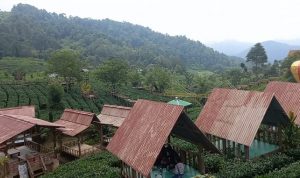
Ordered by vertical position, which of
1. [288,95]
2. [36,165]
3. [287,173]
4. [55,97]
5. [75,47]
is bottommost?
[36,165]

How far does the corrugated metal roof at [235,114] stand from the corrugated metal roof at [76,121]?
375 inches

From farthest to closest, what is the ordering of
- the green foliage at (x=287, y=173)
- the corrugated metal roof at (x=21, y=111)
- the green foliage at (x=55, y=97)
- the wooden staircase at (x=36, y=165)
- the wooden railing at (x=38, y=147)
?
the green foliage at (x=55, y=97), the corrugated metal roof at (x=21, y=111), the wooden railing at (x=38, y=147), the wooden staircase at (x=36, y=165), the green foliage at (x=287, y=173)

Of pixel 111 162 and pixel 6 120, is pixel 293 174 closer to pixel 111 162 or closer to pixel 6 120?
pixel 111 162

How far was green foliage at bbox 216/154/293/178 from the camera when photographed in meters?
15.3

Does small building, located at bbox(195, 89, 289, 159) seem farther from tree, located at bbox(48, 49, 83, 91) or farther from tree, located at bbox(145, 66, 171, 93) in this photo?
tree, located at bbox(145, 66, 171, 93)

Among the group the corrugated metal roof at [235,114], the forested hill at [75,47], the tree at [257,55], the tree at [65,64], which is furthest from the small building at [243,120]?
the forested hill at [75,47]

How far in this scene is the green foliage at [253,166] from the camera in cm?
1526

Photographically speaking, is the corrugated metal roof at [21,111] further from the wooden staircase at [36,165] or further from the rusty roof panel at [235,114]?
the rusty roof panel at [235,114]

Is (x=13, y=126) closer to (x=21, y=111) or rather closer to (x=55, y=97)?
(x=21, y=111)

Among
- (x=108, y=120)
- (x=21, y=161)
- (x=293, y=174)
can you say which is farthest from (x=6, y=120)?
(x=293, y=174)

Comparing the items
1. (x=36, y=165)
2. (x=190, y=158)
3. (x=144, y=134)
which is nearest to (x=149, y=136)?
(x=144, y=134)

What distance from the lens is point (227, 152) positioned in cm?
1912

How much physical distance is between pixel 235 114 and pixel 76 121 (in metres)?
13.9

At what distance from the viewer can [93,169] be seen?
60.3 ft
